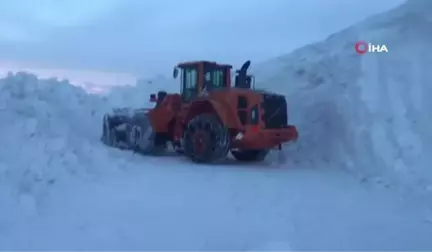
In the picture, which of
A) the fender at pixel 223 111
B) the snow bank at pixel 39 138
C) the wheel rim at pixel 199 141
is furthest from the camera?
the wheel rim at pixel 199 141

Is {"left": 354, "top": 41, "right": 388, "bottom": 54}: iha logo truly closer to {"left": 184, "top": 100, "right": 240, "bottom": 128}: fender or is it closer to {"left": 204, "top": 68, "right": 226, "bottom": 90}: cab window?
{"left": 204, "top": 68, "right": 226, "bottom": 90}: cab window

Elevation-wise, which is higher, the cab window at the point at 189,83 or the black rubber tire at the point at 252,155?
the cab window at the point at 189,83

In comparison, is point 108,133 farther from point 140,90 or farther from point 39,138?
point 140,90

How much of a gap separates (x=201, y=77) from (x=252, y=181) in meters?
4.57

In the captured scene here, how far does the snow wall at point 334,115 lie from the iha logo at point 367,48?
0.20 m

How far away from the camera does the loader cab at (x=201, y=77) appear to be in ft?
44.3

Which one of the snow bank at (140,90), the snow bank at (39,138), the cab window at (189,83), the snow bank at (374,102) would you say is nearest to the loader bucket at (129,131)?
the cab window at (189,83)

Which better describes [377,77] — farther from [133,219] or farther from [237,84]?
[133,219]

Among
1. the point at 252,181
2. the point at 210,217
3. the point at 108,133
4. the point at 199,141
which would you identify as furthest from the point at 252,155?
the point at 210,217

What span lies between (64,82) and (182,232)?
671cm

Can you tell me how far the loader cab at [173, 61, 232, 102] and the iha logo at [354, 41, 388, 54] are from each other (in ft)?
12.8

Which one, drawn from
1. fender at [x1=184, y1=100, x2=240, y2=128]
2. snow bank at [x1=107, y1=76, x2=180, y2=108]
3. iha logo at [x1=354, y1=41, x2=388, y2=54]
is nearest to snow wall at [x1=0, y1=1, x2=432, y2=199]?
iha logo at [x1=354, y1=41, x2=388, y2=54]

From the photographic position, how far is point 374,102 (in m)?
12.6

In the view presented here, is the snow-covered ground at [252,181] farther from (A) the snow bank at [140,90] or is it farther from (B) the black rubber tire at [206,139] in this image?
(A) the snow bank at [140,90]
